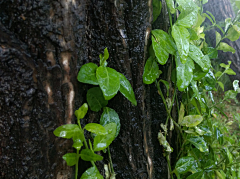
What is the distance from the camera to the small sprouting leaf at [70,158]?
0.54 metres

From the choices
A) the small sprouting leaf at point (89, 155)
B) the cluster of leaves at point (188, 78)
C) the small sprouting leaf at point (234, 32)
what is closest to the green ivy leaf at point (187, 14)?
the cluster of leaves at point (188, 78)

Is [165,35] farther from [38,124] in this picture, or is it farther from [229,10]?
[229,10]

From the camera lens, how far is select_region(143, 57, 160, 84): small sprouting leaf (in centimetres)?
69

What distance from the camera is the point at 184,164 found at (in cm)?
80

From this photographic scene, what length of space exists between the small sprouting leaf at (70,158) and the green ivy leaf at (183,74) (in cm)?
42

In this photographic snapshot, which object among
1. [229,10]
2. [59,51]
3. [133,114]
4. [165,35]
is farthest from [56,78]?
[229,10]

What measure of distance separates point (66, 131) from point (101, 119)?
150 mm

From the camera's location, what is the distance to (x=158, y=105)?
2.60 ft

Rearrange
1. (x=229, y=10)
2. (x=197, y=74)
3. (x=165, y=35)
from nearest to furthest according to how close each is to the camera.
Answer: (x=165, y=35) < (x=197, y=74) < (x=229, y=10)

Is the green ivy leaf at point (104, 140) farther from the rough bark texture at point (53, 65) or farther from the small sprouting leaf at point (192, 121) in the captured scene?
the small sprouting leaf at point (192, 121)

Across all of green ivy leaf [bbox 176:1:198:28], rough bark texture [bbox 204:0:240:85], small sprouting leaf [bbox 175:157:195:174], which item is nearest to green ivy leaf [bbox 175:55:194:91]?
green ivy leaf [bbox 176:1:198:28]

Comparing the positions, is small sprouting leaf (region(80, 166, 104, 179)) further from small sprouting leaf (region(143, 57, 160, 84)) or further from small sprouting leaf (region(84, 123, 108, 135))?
small sprouting leaf (region(143, 57, 160, 84))

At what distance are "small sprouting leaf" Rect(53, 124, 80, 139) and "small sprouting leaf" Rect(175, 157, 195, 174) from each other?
50 cm

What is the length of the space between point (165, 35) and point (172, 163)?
0.58m
